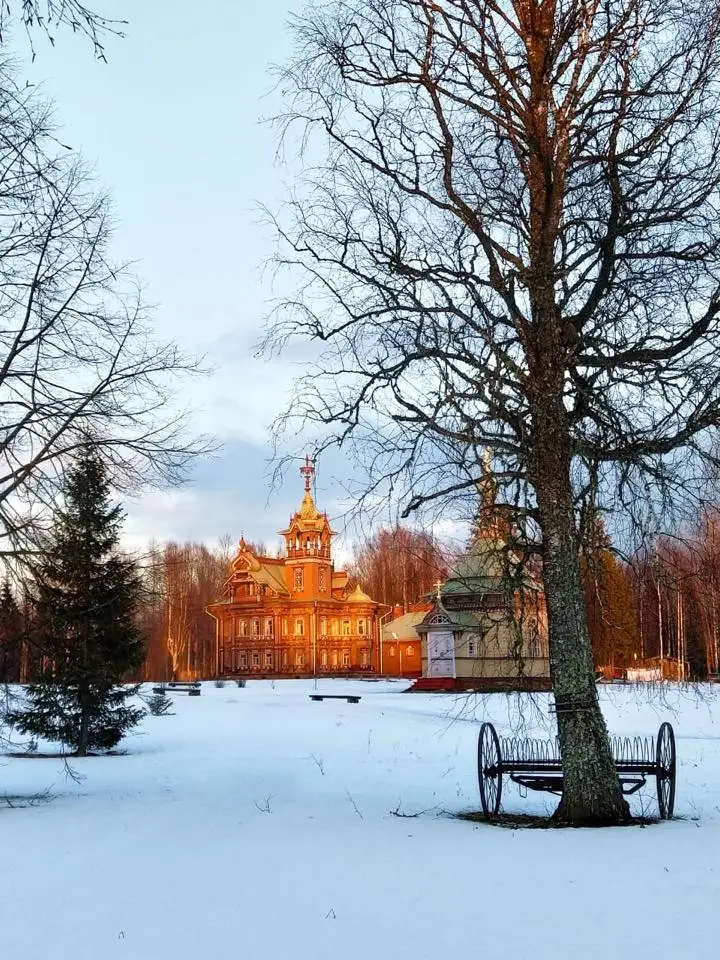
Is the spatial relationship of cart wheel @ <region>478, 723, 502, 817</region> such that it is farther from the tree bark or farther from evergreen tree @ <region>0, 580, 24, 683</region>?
evergreen tree @ <region>0, 580, 24, 683</region>

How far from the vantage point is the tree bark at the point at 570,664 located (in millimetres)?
11398

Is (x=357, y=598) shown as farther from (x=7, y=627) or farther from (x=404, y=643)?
(x=7, y=627)

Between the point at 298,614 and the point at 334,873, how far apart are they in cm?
6745

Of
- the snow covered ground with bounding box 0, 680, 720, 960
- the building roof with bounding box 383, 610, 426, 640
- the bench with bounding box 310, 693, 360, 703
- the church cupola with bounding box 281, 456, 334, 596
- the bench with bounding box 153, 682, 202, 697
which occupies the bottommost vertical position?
the bench with bounding box 153, 682, 202, 697

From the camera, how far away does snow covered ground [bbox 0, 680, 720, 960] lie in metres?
6.41

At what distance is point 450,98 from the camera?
40.9 feet

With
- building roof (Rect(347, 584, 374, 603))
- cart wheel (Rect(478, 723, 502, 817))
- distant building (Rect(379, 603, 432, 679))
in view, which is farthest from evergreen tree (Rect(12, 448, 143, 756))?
building roof (Rect(347, 584, 374, 603))

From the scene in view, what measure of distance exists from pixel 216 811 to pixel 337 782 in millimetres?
3498

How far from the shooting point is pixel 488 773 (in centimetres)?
1200

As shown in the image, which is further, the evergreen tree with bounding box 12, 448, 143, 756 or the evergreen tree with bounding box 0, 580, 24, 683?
the evergreen tree with bounding box 12, 448, 143, 756

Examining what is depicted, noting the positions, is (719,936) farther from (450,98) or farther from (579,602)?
(450,98)

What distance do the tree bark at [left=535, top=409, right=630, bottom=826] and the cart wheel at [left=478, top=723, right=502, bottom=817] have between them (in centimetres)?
81

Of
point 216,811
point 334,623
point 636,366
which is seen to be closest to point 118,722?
point 216,811

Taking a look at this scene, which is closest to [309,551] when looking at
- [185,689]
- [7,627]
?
[185,689]
